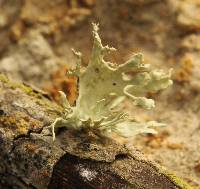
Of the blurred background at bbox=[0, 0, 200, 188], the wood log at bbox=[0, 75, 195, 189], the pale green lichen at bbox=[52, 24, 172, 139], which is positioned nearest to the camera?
the wood log at bbox=[0, 75, 195, 189]

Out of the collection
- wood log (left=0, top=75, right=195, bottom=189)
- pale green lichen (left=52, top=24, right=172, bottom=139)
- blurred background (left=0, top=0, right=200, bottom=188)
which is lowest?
wood log (left=0, top=75, right=195, bottom=189)

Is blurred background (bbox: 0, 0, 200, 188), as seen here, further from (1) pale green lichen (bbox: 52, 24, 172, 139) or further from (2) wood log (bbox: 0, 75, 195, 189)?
(2) wood log (bbox: 0, 75, 195, 189)

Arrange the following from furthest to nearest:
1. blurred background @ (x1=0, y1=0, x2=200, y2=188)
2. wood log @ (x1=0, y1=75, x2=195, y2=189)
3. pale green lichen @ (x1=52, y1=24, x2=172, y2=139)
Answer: blurred background @ (x1=0, y1=0, x2=200, y2=188), pale green lichen @ (x1=52, y1=24, x2=172, y2=139), wood log @ (x1=0, y1=75, x2=195, y2=189)

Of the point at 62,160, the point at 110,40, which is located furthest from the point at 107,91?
the point at 110,40

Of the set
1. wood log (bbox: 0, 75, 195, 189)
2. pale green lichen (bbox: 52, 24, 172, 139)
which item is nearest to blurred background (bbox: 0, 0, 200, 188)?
pale green lichen (bbox: 52, 24, 172, 139)

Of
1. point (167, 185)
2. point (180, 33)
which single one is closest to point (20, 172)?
point (167, 185)

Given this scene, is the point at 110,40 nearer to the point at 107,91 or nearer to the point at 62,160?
the point at 107,91
